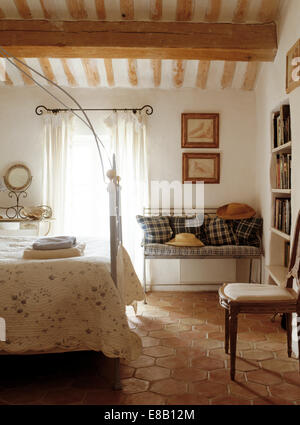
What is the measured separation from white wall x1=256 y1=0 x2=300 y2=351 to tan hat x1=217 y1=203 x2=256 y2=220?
137mm

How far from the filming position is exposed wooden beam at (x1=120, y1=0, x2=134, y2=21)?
352 centimetres

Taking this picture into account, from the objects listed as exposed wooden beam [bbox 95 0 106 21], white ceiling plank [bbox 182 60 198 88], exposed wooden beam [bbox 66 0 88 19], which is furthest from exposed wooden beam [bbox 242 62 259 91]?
exposed wooden beam [bbox 66 0 88 19]

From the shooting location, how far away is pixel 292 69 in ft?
10.4

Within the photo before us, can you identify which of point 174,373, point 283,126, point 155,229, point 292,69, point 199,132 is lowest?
point 174,373

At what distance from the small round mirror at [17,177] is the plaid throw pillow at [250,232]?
2.53 metres

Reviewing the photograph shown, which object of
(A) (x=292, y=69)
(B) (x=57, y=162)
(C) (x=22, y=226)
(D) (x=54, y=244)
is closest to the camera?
(D) (x=54, y=244)

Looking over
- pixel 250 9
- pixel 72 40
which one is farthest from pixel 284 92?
pixel 72 40

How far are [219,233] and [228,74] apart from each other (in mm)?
1785

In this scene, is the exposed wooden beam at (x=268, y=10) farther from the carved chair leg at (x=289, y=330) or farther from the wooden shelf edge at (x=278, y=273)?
the carved chair leg at (x=289, y=330)

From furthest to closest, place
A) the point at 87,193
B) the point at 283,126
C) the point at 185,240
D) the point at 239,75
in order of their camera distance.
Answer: the point at 87,193, the point at 239,75, the point at 185,240, the point at 283,126

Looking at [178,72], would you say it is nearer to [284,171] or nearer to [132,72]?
[132,72]

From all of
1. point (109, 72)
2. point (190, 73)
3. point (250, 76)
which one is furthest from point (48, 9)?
point (250, 76)

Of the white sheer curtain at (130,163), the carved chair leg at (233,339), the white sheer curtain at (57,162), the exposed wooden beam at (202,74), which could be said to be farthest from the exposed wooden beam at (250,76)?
the carved chair leg at (233,339)
